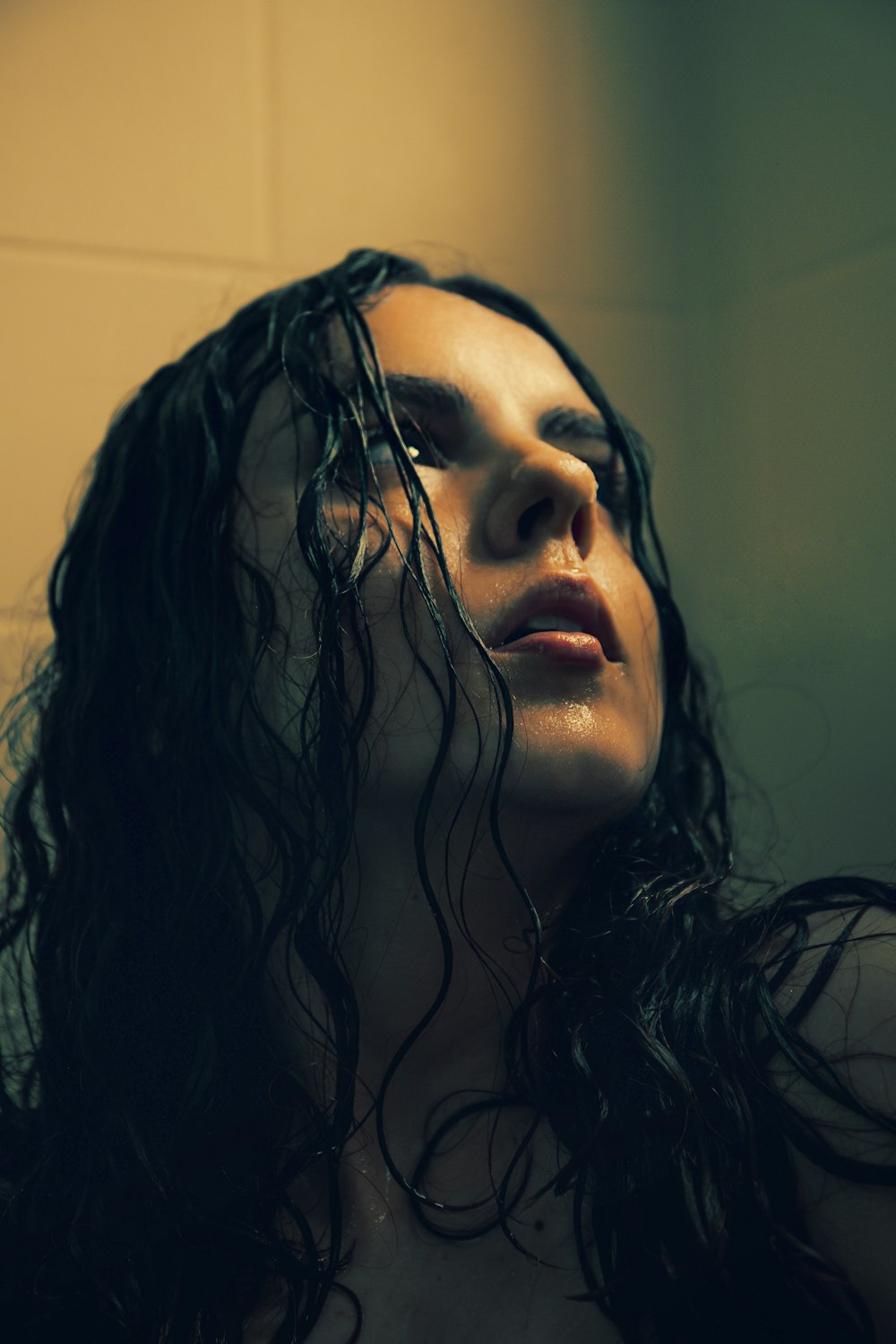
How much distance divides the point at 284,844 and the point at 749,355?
0.76m

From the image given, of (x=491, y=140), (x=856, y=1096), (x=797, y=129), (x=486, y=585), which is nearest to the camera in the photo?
(x=856, y=1096)

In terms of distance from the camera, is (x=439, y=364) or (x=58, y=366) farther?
(x=58, y=366)

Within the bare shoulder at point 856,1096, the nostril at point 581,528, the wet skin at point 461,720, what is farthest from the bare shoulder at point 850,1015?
the nostril at point 581,528

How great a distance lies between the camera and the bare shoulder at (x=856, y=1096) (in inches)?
22.5

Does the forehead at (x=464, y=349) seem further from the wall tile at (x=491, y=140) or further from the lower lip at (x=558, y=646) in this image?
the wall tile at (x=491, y=140)

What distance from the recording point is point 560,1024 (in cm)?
71

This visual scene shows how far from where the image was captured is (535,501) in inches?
27.8

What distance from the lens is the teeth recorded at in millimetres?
700

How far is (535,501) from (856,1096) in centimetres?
40

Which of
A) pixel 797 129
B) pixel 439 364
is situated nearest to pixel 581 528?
pixel 439 364

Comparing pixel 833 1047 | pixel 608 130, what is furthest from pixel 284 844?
pixel 608 130

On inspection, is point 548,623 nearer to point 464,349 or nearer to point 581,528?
point 581,528

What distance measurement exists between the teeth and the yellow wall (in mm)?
354

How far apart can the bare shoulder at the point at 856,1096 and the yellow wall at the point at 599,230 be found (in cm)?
34
